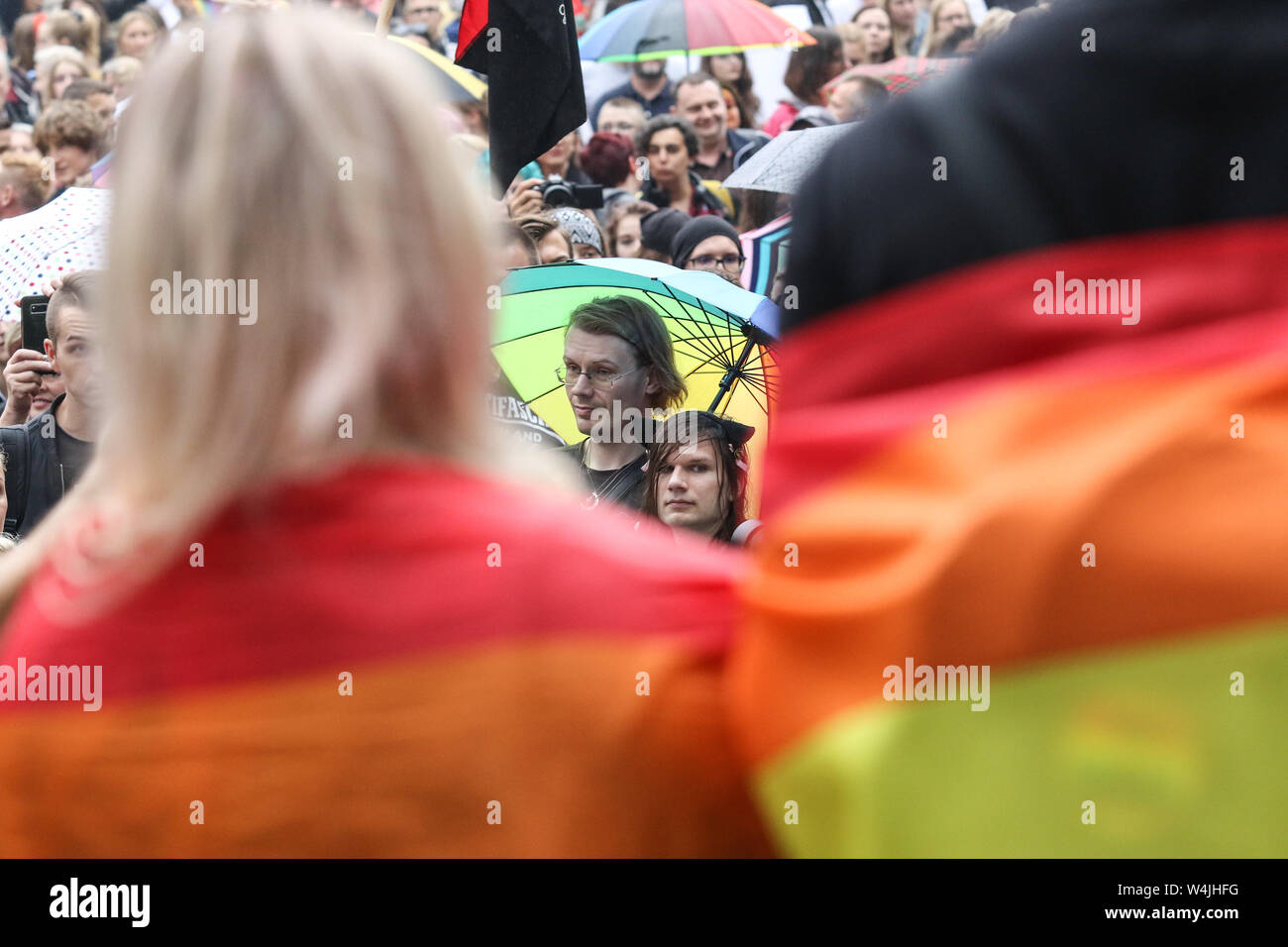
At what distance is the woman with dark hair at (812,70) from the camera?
7.58m

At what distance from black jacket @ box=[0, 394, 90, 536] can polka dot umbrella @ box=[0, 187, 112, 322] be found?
1.76 feet

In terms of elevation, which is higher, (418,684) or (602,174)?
(602,174)

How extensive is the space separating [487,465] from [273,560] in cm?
20

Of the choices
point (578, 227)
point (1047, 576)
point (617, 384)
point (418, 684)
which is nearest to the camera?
point (1047, 576)

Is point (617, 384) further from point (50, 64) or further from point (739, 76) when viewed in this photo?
point (739, 76)

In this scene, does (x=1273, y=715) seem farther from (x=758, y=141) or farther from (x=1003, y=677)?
(x=758, y=141)

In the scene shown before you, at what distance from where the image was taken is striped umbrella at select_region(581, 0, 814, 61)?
8555mm

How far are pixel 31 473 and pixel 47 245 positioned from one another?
0.85 metres

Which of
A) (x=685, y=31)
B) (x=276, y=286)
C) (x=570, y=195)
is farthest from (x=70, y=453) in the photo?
(x=685, y=31)

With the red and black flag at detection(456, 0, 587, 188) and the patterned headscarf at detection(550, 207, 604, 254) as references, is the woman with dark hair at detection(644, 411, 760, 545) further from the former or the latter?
the patterned headscarf at detection(550, 207, 604, 254)

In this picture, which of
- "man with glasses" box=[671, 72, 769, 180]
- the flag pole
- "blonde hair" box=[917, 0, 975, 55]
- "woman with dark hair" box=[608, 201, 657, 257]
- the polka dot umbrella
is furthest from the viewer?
"man with glasses" box=[671, 72, 769, 180]

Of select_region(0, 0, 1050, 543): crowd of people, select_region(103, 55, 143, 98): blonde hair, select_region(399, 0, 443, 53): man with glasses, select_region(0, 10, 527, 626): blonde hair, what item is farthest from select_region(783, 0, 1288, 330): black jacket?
select_region(399, 0, 443, 53): man with glasses

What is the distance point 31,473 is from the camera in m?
3.96

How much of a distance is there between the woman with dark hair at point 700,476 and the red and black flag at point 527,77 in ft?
2.85
